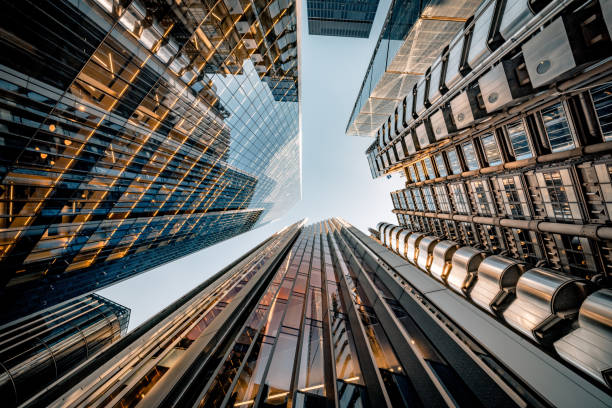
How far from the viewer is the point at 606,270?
32.6ft

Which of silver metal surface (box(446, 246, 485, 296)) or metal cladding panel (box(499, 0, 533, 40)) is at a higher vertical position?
metal cladding panel (box(499, 0, 533, 40))

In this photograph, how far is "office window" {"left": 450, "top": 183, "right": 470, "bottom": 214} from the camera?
19062mm

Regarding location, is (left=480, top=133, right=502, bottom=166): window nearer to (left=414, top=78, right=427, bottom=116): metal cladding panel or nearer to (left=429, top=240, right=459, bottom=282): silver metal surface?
(left=414, top=78, right=427, bottom=116): metal cladding panel

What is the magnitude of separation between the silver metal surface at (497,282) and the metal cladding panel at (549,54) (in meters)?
10.2

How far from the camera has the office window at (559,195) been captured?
10672 mm

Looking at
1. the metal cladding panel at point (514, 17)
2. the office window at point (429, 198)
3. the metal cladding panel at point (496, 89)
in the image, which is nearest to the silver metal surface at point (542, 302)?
the metal cladding panel at point (496, 89)

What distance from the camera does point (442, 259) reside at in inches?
699

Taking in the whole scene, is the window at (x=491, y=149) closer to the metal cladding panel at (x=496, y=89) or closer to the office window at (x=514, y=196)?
the office window at (x=514, y=196)

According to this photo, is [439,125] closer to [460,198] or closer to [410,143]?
[410,143]

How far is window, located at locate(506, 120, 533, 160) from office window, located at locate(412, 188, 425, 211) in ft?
47.8

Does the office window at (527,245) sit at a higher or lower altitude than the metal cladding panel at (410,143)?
lower

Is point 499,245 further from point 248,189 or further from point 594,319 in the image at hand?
point 248,189

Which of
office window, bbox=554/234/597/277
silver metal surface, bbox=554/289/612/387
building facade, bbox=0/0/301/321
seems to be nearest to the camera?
silver metal surface, bbox=554/289/612/387

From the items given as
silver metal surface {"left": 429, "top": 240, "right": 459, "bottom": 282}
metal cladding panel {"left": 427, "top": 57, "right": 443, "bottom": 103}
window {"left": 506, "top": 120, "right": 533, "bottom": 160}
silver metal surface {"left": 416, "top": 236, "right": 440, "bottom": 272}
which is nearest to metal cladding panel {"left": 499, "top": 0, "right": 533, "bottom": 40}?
metal cladding panel {"left": 427, "top": 57, "right": 443, "bottom": 103}
